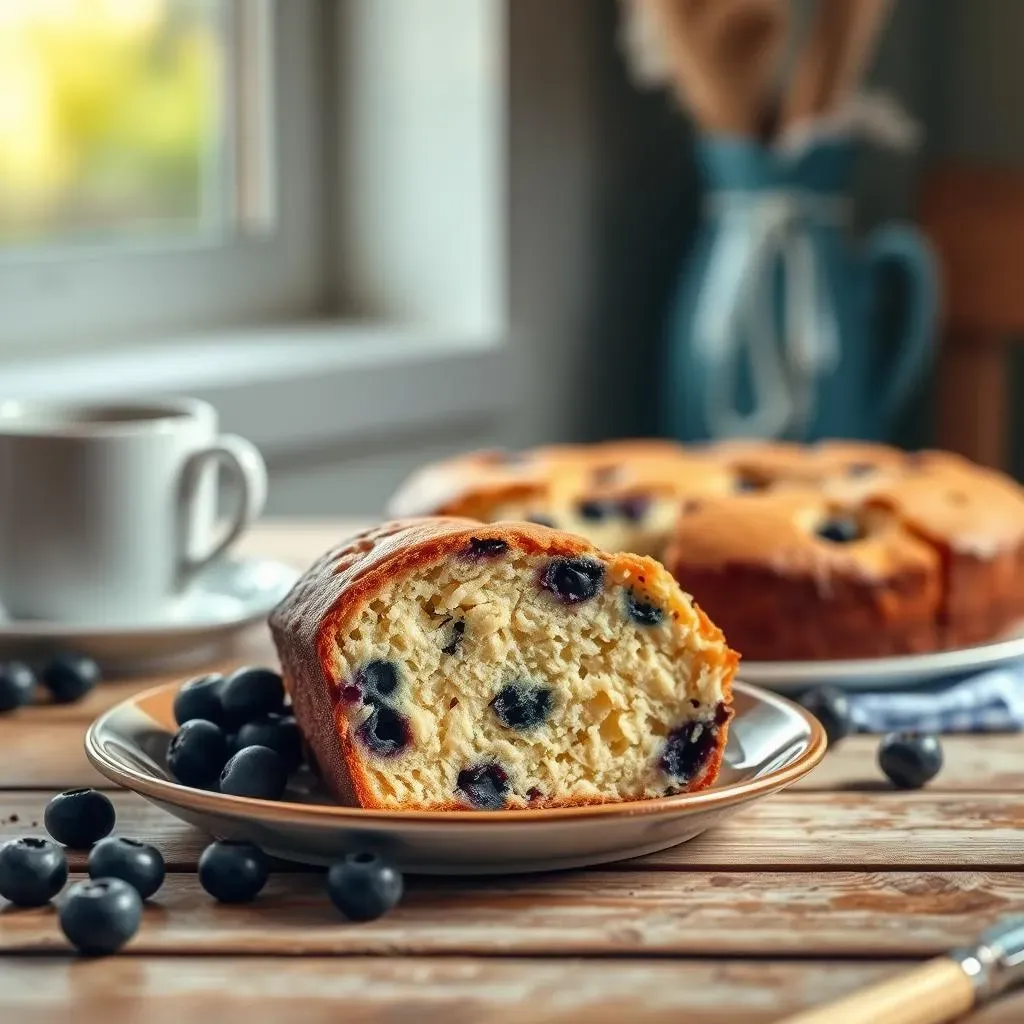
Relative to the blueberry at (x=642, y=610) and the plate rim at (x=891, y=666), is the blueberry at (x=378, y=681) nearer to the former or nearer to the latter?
the blueberry at (x=642, y=610)

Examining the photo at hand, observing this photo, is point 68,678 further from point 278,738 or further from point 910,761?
point 910,761

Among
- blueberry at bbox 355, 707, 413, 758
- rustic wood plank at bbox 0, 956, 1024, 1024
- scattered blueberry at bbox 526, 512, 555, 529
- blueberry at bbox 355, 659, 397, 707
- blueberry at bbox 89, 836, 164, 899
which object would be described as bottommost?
rustic wood plank at bbox 0, 956, 1024, 1024

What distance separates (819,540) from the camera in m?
1.38

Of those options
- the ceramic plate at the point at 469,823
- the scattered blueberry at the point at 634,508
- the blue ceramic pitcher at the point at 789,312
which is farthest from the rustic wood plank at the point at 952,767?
the blue ceramic pitcher at the point at 789,312

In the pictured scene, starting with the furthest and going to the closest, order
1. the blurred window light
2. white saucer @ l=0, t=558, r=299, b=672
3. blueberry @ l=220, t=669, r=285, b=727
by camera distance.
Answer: the blurred window light
white saucer @ l=0, t=558, r=299, b=672
blueberry @ l=220, t=669, r=285, b=727

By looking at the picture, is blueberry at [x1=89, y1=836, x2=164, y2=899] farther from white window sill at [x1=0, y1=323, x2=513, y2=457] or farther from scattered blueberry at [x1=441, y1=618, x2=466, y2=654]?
white window sill at [x1=0, y1=323, x2=513, y2=457]

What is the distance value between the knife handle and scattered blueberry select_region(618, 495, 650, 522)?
79cm

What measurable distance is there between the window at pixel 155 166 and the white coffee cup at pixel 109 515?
1112 mm

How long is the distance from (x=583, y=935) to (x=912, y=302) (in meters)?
1.96

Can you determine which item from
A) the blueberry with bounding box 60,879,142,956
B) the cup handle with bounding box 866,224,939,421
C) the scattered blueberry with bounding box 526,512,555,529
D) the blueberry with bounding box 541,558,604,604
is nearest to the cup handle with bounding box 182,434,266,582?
the scattered blueberry with bounding box 526,512,555,529

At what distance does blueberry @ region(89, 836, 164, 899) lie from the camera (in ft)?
2.69

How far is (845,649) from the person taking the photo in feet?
4.40

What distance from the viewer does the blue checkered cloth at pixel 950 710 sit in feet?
3.90

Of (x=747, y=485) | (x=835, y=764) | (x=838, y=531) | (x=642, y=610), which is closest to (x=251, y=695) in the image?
(x=642, y=610)
